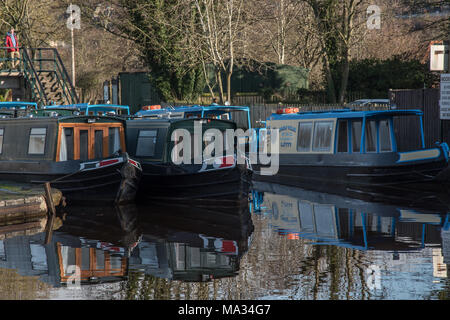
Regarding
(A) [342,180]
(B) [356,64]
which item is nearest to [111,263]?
(A) [342,180]

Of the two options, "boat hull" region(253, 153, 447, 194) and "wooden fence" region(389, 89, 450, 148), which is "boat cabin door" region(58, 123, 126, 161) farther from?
"wooden fence" region(389, 89, 450, 148)

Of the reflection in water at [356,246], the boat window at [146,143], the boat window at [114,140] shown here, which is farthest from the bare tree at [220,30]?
the reflection in water at [356,246]

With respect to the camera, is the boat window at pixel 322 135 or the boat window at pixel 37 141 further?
the boat window at pixel 322 135

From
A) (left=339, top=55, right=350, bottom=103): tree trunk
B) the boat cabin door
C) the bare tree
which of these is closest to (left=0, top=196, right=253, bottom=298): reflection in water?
the boat cabin door

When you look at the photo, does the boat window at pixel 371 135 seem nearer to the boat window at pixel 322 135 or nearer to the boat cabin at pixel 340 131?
the boat cabin at pixel 340 131

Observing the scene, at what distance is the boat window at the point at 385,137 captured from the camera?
19656mm

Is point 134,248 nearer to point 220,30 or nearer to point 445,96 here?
point 445,96

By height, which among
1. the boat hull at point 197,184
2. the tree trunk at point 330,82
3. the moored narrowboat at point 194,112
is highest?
the tree trunk at point 330,82

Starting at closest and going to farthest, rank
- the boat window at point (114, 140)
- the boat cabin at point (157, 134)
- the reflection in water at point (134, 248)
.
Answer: the reflection in water at point (134, 248)
the boat cabin at point (157, 134)
the boat window at point (114, 140)

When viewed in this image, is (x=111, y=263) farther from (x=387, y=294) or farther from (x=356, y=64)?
(x=356, y=64)

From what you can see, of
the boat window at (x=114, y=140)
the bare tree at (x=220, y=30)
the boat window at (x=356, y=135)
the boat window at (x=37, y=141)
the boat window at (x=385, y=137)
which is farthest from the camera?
the bare tree at (x=220, y=30)

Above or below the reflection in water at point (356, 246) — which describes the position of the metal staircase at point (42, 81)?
above
